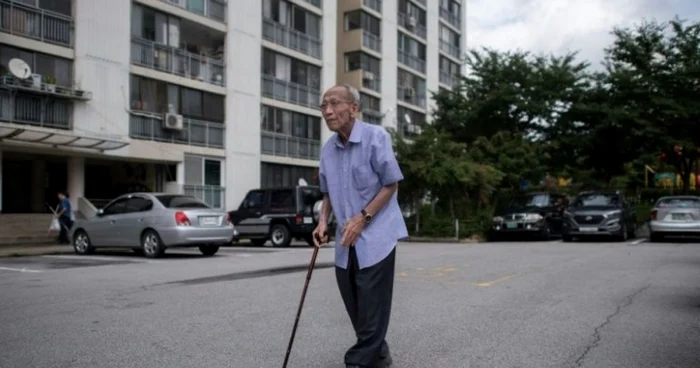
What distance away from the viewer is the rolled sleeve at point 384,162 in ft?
Result: 13.7

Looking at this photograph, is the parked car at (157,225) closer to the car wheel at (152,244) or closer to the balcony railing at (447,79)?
the car wheel at (152,244)

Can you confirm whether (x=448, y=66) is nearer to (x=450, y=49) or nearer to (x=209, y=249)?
(x=450, y=49)

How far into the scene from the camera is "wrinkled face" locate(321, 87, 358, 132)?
13.9 ft

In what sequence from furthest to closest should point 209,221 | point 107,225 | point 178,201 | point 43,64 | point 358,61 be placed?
point 358,61
point 43,64
point 107,225
point 178,201
point 209,221

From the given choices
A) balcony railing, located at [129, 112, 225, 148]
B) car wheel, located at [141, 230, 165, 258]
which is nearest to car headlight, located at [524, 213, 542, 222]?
car wheel, located at [141, 230, 165, 258]

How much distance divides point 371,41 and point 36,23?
23366 mm

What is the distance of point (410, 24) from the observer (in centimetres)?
4631

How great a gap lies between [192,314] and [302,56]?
95.5ft

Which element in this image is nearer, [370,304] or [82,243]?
[370,304]

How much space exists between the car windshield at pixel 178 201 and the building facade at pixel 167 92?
6.95 metres

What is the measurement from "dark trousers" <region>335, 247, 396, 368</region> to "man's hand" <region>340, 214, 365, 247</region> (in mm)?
105

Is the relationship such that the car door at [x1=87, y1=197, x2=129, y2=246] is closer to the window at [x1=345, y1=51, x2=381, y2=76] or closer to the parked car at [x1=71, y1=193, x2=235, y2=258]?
the parked car at [x1=71, y1=193, x2=235, y2=258]

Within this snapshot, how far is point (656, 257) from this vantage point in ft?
46.4

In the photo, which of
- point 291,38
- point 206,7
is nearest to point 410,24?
point 291,38
